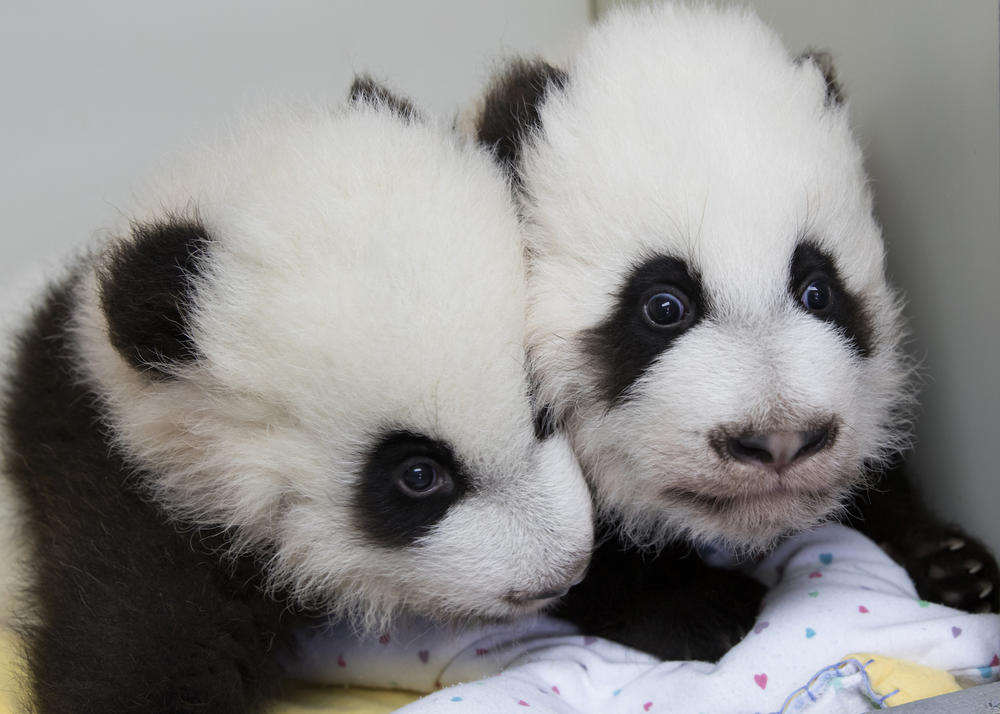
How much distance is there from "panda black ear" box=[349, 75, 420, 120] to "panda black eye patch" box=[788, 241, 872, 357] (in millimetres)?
756

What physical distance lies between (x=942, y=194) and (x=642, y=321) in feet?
2.44

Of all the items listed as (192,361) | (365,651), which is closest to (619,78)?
(192,361)

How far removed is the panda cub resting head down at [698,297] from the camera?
5.53ft

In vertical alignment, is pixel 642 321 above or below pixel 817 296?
below

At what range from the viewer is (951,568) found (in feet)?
6.70

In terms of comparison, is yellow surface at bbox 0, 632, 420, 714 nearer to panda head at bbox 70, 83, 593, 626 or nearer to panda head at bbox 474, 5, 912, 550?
panda head at bbox 70, 83, 593, 626

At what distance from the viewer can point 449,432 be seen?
1.66 metres

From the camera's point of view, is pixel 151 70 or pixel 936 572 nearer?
pixel 936 572

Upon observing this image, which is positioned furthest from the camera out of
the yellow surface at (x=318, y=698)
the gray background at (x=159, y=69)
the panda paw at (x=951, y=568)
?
the gray background at (x=159, y=69)

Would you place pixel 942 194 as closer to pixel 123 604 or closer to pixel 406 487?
pixel 406 487

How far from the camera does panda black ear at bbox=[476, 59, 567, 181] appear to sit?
1.98 m

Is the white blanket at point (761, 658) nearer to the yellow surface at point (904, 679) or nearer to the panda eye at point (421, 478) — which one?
the yellow surface at point (904, 679)

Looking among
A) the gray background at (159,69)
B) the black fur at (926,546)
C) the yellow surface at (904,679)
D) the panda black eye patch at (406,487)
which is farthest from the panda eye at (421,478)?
the gray background at (159,69)

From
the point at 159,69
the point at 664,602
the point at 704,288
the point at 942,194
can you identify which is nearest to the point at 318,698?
the point at 664,602
